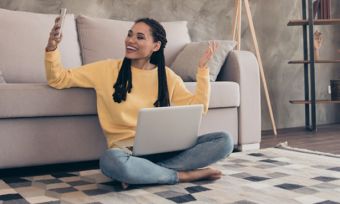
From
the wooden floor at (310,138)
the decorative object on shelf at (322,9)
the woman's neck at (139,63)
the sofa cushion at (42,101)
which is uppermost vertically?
the decorative object on shelf at (322,9)

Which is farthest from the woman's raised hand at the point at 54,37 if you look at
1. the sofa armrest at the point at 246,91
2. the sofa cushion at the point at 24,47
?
the sofa armrest at the point at 246,91

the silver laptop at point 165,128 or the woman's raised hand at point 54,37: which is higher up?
the woman's raised hand at point 54,37

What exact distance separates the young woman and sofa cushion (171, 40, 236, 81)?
75 centimetres

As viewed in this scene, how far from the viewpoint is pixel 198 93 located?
81.6 inches

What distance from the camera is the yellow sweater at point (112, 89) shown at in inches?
77.8

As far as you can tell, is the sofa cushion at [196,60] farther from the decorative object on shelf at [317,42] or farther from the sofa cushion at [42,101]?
the decorative object on shelf at [317,42]

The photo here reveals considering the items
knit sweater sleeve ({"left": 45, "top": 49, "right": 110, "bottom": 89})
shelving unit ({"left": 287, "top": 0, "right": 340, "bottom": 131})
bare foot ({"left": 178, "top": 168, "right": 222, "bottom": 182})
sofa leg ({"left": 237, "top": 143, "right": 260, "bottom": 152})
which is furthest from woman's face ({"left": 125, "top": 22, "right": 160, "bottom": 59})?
shelving unit ({"left": 287, "top": 0, "right": 340, "bottom": 131})

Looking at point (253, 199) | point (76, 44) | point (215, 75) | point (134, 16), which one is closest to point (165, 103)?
point (253, 199)

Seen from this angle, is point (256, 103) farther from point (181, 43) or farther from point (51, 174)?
point (51, 174)

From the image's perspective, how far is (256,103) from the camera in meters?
2.90

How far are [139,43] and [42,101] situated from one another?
52cm

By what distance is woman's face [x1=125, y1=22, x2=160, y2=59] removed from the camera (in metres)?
2.00

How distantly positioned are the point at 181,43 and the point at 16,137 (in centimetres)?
152

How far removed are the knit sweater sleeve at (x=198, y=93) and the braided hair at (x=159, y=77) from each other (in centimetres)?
11
